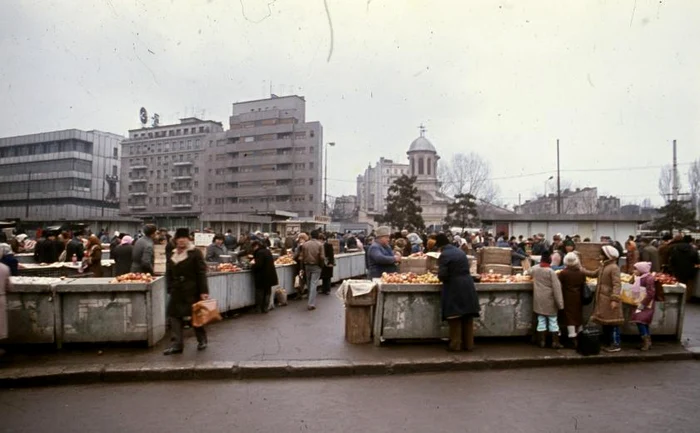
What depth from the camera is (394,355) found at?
25.3ft

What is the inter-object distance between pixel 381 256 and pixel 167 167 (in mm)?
Result: 103723

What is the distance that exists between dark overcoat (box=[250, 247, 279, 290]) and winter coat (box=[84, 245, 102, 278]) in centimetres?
Answer: 374

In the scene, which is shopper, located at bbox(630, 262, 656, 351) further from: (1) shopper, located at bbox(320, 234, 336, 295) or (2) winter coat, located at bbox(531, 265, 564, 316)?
(1) shopper, located at bbox(320, 234, 336, 295)

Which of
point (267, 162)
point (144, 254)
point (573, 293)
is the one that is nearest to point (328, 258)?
point (144, 254)

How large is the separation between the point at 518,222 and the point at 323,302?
1992 cm

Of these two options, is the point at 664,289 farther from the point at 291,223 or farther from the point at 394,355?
the point at 291,223

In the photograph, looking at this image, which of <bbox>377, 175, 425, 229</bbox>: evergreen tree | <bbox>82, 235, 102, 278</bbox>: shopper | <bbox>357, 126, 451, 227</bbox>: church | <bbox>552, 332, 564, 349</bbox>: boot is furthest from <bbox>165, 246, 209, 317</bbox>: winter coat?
<bbox>357, 126, 451, 227</bbox>: church

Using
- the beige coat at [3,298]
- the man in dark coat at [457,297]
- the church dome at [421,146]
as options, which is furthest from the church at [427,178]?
the beige coat at [3,298]

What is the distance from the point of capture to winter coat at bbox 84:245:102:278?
11789 millimetres

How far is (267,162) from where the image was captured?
93750 mm

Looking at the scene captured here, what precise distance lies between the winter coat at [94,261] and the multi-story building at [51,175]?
84476 mm

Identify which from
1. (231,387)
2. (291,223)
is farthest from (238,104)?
(231,387)

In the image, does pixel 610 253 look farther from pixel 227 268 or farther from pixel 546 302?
pixel 227 268

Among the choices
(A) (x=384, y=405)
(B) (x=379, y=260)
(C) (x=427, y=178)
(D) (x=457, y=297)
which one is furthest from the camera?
(C) (x=427, y=178)
